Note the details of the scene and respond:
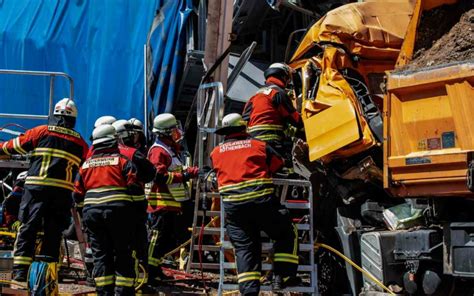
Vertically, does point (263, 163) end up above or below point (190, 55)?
below

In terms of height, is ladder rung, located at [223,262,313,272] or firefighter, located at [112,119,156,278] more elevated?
firefighter, located at [112,119,156,278]

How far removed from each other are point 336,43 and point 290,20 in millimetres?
5137

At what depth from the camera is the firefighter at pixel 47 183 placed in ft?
23.7

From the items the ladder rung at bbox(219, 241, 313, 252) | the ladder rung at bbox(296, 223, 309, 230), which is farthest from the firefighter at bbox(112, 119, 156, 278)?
the ladder rung at bbox(296, 223, 309, 230)

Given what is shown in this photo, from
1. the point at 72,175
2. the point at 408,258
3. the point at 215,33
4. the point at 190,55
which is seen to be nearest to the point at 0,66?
the point at 190,55

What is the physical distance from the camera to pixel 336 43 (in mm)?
6895

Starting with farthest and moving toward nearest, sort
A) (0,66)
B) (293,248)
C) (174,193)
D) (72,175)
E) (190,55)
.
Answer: (0,66) → (190,55) → (174,193) → (72,175) → (293,248)

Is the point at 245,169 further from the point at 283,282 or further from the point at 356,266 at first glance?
the point at 356,266

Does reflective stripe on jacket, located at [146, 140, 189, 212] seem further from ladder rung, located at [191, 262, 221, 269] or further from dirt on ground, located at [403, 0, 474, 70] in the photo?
dirt on ground, located at [403, 0, 474, 70]

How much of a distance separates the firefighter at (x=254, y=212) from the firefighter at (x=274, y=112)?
0.76 m

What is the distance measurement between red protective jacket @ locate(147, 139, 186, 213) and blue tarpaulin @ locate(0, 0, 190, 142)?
159 inches

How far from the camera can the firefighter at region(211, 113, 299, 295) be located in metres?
6.55

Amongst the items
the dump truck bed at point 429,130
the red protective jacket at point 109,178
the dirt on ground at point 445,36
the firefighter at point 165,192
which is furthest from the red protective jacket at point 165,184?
the dirt on ground at point 445,36

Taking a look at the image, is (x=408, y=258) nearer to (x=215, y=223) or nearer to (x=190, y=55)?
(x=215, y=223)
